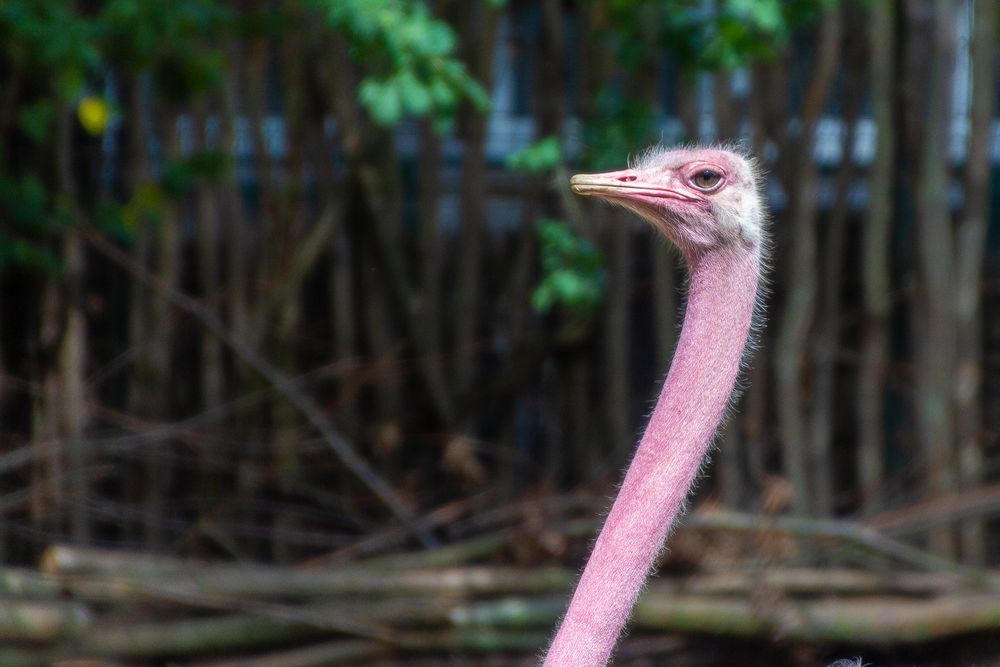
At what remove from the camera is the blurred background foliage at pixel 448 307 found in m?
4.95

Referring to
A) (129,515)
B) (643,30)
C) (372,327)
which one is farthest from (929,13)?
(129,515)

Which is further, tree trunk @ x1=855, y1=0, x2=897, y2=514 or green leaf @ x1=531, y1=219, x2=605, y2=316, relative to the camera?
tree trunk @ x1=855, y1=0, x2=897, y2=514

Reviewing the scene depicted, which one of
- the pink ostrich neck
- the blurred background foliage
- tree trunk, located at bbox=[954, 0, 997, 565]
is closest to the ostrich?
the pink ostrich neck

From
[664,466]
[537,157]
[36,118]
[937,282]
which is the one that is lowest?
[664,466]

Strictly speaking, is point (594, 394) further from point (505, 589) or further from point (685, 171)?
point (685, 171)

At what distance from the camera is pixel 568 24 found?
5.17m

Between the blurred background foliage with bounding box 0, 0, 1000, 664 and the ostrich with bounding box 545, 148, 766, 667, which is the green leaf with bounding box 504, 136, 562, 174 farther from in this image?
the ostrich with bounding box 545, 148, 766, 667

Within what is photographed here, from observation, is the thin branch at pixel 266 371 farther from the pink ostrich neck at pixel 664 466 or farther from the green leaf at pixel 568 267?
the pink ostrich neck at pixel 664 466

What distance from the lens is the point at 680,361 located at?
206 centimetres

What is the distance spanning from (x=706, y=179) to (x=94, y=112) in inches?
124

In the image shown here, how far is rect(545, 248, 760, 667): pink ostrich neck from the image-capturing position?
6.44 feet

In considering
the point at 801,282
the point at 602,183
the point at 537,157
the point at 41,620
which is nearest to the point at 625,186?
the point at 602,183

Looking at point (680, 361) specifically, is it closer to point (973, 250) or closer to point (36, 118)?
point (36, 118)

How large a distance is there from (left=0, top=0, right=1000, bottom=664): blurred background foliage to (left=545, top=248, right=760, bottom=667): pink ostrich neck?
9.04 feet
